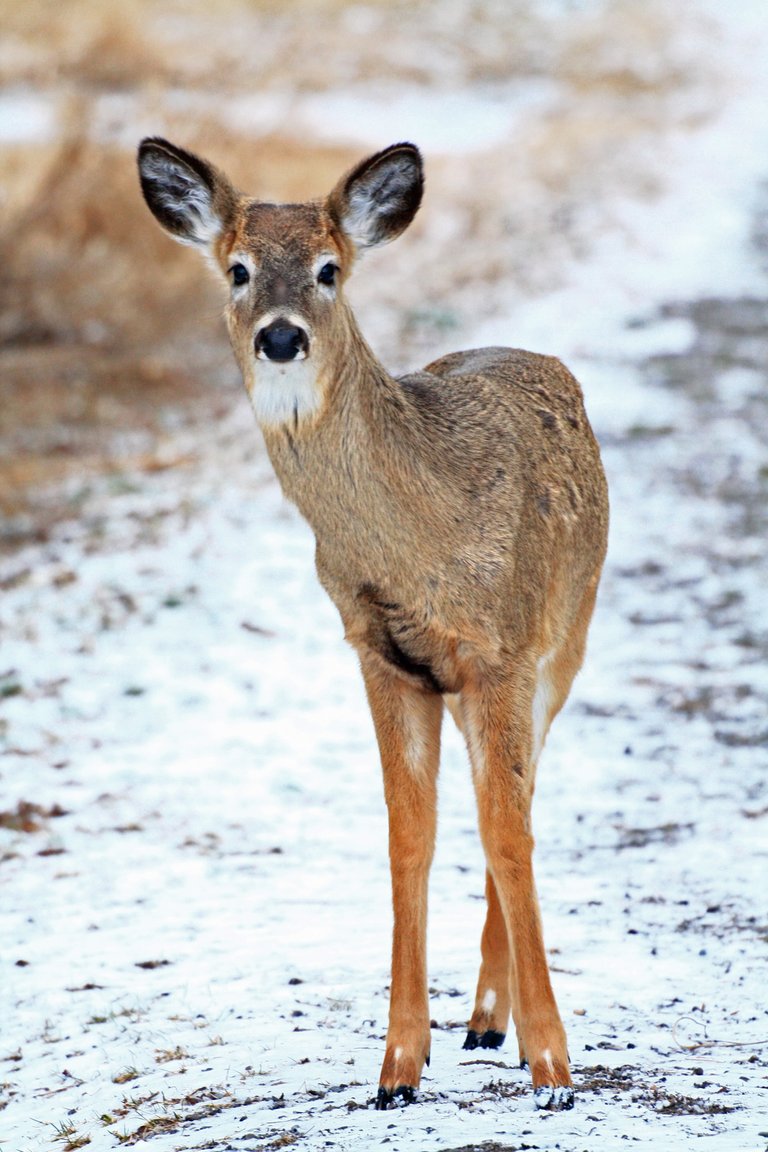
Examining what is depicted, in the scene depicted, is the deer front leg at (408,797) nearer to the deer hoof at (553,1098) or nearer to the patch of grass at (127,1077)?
the deer hoof at (553,1098)

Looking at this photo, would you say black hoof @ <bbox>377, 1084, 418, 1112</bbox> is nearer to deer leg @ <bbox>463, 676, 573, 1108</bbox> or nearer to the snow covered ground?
the snow covered ground

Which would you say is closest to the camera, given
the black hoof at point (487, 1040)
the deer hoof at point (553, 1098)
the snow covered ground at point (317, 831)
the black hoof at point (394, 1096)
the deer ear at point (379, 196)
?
the deer hoof at point (553, 1098)

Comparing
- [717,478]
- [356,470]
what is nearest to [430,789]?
[356,470]

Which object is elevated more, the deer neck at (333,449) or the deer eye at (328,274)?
the deer eye at (328,274)

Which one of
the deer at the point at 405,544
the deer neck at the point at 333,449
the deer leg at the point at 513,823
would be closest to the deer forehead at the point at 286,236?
the deer at the point at 405,544

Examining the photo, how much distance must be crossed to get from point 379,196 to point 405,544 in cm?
118

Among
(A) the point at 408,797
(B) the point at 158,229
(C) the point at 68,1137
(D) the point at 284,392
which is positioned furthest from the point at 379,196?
(B) the point at 158,229

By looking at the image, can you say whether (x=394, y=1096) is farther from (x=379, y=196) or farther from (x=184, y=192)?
(x=184, y=192)

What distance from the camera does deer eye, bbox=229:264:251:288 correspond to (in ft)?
17.4

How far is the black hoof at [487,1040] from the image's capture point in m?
5.75

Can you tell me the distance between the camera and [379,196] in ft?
18.5

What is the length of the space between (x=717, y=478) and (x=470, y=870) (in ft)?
19.5

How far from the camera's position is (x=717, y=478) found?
12.9m

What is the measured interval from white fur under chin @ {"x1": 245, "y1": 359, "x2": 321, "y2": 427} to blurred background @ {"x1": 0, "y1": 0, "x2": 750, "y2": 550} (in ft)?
25.1
